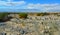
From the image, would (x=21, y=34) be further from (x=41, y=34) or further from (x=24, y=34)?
(x=41, y=34)

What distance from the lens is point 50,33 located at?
48.4 feet

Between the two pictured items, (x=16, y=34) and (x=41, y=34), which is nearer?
(x=41, y=34)

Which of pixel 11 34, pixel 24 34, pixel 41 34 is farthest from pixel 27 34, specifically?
pixel 41 34

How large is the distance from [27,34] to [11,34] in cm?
149

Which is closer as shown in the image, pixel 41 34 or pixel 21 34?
pixel 41 34

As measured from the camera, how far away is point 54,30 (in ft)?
48.3

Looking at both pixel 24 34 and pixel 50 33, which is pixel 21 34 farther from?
pixel 50 33

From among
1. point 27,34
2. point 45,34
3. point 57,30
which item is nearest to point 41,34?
point 45,34

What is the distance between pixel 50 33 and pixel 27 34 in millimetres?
3848

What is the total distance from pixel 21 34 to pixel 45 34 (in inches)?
142

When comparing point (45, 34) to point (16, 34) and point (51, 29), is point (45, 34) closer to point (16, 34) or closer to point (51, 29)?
point (51, 29)

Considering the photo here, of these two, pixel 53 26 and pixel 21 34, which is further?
A: pixel 21 34

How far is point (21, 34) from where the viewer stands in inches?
710

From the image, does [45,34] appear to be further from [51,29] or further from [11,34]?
[11,34]
